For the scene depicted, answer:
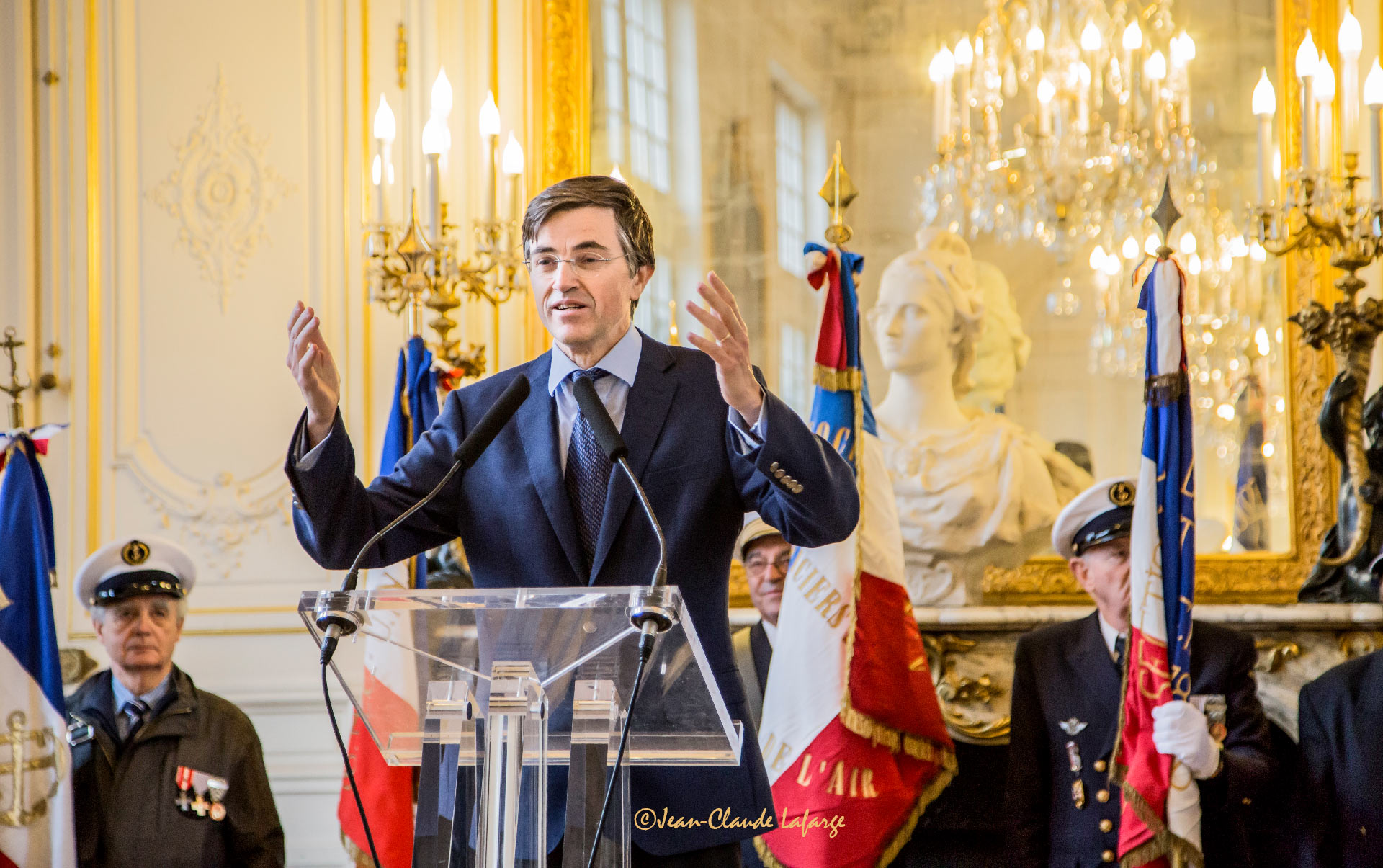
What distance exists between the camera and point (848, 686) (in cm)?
325

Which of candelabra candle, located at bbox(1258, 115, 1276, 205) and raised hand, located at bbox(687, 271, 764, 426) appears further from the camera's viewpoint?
candelabra candle, located at bbox(1258, 115, 1276, 205)

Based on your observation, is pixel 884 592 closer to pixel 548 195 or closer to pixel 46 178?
pixel 548 195

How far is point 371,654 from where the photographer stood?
1454mm

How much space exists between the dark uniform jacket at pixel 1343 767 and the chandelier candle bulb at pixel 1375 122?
1143mm

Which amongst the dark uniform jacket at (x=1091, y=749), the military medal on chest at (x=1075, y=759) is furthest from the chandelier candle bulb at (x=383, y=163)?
the military medal on chest at (x=1075, y=759)

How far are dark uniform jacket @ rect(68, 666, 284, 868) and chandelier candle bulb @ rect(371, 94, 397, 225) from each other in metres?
1.35

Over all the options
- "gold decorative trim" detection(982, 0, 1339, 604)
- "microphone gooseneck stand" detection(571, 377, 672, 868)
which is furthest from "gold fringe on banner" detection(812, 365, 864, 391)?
"microphone gooseneck stand" detection(571, 377, 672, 868)

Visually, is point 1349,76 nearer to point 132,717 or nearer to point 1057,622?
point 1057,622

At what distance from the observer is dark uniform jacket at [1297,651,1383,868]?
3.17 metres

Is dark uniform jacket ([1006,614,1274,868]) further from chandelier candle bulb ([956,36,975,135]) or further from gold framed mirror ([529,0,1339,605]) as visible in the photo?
chandelier candle bulb ([956,36,975,135])

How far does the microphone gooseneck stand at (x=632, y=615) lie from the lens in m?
1.29

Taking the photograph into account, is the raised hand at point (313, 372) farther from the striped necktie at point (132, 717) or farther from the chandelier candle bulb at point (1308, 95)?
the chandelier candle bulb at point (1308, 95)

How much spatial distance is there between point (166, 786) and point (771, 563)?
1612mm

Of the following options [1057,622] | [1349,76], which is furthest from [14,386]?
[1349,76]
